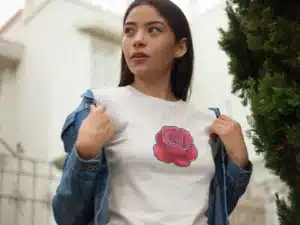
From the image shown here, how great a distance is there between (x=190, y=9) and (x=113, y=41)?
2.27ft

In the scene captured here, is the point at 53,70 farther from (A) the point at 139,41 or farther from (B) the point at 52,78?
(A) the point at 139,41

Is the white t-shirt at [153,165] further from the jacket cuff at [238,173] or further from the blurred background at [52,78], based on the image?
the blurred background at [52,78]

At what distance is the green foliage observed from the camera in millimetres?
1059

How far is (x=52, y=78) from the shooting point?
3.58 m

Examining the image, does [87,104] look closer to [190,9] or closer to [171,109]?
[171,109]

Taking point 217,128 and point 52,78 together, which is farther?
point 52,78

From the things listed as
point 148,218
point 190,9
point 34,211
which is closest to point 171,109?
point 148,218

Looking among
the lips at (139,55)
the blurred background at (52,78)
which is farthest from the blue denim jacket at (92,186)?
the blurred background at (52,78)

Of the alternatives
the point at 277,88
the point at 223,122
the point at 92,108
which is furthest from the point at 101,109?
the point at 277,88

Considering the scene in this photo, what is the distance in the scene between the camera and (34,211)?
328 cm

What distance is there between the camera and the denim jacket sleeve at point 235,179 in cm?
94

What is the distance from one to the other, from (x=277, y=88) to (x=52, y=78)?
269cm

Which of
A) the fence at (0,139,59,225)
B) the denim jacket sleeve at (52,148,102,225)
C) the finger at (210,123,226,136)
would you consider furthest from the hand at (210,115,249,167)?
the fence at (0,139,59,225)

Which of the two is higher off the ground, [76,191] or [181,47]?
[181,47]
